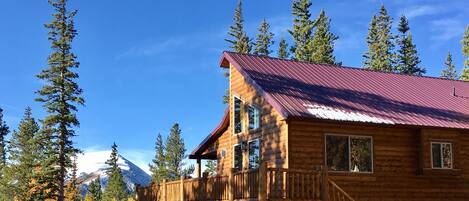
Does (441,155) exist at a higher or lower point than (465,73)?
lower

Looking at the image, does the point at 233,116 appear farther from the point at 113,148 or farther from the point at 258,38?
the point at 113,148

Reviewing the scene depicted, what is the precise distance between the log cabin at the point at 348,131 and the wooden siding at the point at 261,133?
0.04m

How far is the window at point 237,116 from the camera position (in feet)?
89.4

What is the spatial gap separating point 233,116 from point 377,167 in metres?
6.75

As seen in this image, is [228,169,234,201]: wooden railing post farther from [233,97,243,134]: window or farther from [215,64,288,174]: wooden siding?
[233,97,243,134]: window

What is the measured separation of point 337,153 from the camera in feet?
77.7

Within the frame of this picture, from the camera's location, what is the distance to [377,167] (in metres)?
24.4

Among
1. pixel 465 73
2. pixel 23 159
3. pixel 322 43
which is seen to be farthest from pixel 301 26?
pixel 23 159

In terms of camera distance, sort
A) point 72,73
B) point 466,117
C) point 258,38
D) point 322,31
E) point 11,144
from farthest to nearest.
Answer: point 11,144 → point 258,38 → point 322,31 → point 72,73 → point 466,117

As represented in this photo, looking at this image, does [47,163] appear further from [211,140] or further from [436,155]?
[436,155]

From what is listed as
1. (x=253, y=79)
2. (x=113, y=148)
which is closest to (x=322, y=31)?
(x=253, y=79)

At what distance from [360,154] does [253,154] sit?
4234mm

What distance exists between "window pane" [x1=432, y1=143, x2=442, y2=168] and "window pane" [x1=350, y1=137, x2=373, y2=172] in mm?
2815

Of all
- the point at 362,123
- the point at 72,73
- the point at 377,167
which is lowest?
the point at 377,167
